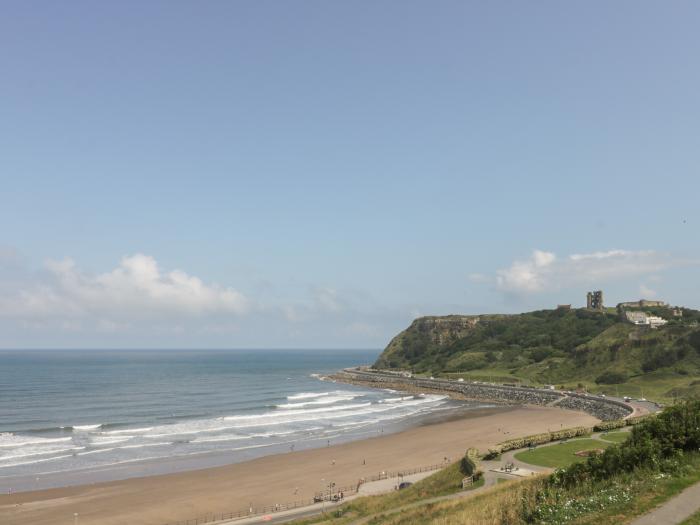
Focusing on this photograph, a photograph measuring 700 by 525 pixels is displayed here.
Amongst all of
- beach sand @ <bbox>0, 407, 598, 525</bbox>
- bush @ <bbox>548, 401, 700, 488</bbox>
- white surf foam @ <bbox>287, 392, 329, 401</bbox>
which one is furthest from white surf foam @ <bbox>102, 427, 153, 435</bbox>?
bush @ <bbox>548, 401, 700, 488</bbox>

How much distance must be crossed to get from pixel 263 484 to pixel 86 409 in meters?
57.5

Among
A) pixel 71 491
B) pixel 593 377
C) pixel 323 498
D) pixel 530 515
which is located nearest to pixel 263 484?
pixel 323 498

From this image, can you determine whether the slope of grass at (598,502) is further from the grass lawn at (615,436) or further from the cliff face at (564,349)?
the cliff face at (564,349)

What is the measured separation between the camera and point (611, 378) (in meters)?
104

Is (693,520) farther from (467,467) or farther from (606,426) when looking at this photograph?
(606,426)

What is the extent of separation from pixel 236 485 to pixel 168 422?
124 ft

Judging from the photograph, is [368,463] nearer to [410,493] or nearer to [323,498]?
[323,498]

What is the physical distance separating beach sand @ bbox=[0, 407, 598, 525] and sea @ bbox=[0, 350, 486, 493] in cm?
375

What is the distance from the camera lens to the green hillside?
9994 centimetres

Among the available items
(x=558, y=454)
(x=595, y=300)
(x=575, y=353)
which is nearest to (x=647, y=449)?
(x=558, y=454)

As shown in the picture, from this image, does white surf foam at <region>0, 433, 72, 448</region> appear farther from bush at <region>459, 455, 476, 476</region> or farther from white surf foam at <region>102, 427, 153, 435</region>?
bush at <region>459, 455, 476, 476</region>

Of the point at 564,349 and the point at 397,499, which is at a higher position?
the point at 564,349

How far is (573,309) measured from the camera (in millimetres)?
188875

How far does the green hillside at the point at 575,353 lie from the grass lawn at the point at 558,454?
159 ft
